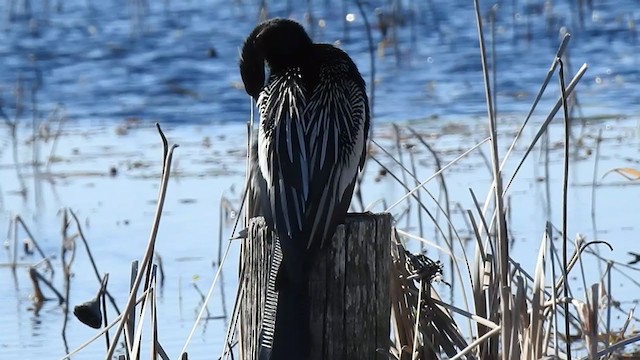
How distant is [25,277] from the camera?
23.9 ft

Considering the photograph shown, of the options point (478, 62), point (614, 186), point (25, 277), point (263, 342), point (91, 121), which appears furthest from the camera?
point (478, 62)

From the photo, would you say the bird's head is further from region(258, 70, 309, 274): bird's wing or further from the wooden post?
the wooden post

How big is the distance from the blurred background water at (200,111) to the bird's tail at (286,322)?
185cm

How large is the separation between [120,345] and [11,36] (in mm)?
9397

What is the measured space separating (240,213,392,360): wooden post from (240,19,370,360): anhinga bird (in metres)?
0.06

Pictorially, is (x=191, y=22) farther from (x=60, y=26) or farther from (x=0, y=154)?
(x=0, y=154)

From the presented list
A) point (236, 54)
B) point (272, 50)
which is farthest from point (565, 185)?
point (236, 54)

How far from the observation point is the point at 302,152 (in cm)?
435

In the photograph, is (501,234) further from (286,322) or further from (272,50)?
(272,50)

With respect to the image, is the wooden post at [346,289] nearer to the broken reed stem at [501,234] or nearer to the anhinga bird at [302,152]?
the anhinga bird at [302,152]

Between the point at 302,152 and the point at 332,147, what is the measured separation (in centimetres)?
12

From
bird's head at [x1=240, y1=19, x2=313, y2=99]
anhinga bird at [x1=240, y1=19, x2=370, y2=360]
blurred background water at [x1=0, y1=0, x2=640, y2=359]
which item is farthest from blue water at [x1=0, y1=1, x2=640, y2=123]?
anhinga bird at [x1=240, y1=19, x2=370, y2=360]

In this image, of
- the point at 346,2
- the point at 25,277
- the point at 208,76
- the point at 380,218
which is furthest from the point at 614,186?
the point at 346,2

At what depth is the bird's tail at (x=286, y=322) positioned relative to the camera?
13.3ft
